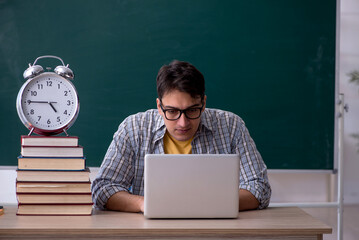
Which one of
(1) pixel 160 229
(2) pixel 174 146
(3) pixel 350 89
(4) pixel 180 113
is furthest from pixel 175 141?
(3) pixel 350 89

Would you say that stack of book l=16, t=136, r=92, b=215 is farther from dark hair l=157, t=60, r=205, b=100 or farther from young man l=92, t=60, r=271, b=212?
dark hair l=157, t=60, r=205, b=100

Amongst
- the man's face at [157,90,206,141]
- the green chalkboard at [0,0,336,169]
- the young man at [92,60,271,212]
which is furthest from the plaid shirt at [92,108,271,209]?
the green chalkboard at [0,0,336,169]

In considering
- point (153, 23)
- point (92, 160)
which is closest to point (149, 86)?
point (153, 23)

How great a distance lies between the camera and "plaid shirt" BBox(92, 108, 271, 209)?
203 cm

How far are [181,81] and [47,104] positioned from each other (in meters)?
0.58

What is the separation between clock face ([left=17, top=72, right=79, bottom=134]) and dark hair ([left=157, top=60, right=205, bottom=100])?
0.43 m

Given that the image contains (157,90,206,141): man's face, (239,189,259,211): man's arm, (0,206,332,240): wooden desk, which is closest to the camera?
(0,206,332,240): wooden desk

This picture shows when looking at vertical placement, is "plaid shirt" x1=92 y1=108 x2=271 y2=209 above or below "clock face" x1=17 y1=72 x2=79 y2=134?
below

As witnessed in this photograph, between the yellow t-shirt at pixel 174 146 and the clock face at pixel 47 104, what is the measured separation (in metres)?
0.61

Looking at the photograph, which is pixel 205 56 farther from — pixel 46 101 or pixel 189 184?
pixel 189 184

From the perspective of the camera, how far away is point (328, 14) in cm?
303

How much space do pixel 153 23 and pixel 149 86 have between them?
0.41m

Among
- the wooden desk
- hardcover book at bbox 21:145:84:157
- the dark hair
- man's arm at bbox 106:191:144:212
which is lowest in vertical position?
the wooden desk

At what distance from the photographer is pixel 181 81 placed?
2.00m
